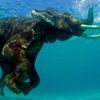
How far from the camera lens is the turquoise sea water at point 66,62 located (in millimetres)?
19188

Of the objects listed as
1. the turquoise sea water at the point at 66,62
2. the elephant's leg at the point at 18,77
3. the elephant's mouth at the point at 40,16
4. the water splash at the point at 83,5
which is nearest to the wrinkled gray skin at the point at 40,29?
the elephant's mouth at the point at 40,16

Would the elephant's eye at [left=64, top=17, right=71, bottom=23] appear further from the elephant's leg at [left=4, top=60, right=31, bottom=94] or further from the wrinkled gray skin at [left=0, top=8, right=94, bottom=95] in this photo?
the elephant's leg at [left=4, top=60, right=31, bottom=94]

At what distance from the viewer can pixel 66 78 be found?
8900 centimetres

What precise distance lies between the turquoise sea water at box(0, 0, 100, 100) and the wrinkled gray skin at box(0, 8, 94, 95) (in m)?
3.18

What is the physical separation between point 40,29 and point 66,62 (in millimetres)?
61209

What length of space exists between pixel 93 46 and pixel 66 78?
140 ft

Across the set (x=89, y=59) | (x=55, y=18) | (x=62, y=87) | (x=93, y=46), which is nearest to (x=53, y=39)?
(x=55, y=18)

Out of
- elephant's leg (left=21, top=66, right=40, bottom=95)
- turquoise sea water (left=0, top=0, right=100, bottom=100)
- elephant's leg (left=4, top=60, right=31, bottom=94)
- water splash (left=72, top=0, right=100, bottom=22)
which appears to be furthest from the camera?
turquoise sea water (left=0, top=0, right=100, bottom=100)

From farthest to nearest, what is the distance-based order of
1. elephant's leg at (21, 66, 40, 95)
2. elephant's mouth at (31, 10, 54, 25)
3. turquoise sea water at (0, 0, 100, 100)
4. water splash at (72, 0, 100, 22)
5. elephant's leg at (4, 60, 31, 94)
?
turquoise sea water at (0, 0, 100, 100)
water splash at (72, 0, 100, 22)
elephant's mouth at (31, 10, 54, 25)
elephant's leg at (21, 66, 40, 95)
elephant's leg at (4, 60, 31, 94)

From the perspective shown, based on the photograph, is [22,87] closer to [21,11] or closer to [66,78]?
[21,11]

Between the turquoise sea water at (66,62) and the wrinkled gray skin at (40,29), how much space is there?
318 cm

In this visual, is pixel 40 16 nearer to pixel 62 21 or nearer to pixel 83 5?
pixel 62 21

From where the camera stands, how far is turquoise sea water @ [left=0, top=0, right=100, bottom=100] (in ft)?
63.0

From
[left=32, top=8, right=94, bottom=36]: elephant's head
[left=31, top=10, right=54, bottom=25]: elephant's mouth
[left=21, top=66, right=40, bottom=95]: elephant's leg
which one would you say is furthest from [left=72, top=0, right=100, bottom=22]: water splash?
[left=21, top=66, right=40, bottom=95]: elephant's leg
